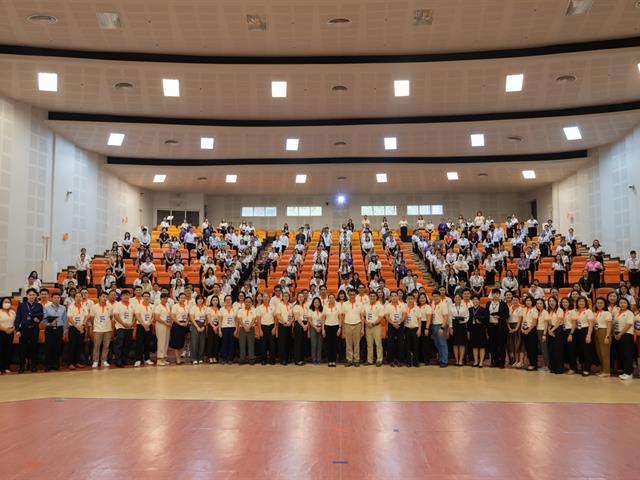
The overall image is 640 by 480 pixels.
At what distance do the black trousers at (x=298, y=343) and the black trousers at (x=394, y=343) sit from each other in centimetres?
185

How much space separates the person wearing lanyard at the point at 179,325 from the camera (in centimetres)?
1134

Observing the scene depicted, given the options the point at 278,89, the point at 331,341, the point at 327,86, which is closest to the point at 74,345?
the point at 331,341

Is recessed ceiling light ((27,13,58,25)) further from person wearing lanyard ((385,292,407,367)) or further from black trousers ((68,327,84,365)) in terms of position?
person wearing lanyard ((385,292,407,367))

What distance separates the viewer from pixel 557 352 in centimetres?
1009

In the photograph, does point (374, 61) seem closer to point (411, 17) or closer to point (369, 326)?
point (411, 17)

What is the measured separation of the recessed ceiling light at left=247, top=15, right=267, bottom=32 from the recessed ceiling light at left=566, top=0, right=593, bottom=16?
25.3 ft

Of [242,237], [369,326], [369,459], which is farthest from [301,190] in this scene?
[369,459]

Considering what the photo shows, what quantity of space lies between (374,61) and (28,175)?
1118 centimetres

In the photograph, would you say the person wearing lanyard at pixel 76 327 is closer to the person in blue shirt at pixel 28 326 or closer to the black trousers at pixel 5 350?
the person in blue shirt at pixel 28 326

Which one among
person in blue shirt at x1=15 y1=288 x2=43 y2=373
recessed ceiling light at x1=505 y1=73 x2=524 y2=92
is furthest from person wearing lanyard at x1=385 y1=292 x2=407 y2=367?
recessed ceiling light at x1=505 y1=73 x2=524 y2=92

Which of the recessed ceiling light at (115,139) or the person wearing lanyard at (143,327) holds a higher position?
the recessed ceiling light at (115,139)

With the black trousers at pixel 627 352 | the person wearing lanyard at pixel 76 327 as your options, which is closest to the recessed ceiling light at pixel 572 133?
the black trousers at pixel 627 352

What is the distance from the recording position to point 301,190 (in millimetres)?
26375

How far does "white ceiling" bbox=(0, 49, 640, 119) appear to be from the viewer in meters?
14.9
